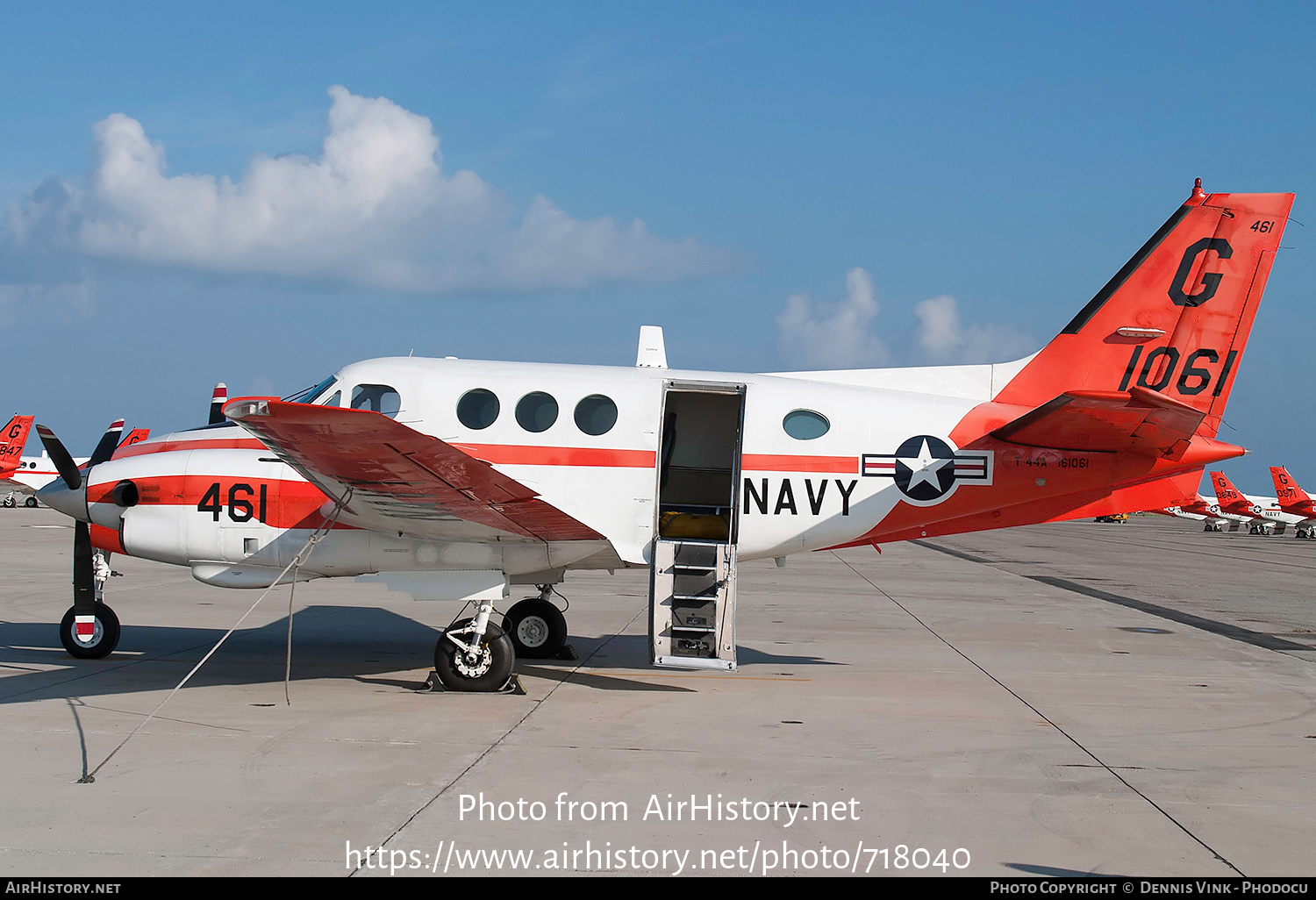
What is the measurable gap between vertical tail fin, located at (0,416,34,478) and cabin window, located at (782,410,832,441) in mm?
51067

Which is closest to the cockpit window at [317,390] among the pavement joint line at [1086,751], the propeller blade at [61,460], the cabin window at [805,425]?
the propeller blade at [61,460]

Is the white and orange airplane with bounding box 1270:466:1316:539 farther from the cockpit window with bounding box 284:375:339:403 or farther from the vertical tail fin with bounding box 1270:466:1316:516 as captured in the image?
the cockpit window with bounding box 284:375:339:403

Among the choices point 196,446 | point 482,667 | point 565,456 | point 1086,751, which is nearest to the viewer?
point 1086,751

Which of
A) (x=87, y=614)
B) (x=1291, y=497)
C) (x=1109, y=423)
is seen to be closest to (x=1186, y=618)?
(x=1109, y=423)

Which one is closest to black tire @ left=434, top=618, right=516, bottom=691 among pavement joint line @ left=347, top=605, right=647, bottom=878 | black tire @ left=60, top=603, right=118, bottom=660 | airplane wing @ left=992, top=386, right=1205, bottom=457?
pavement joint line @ left=347, top=605, right=647, bottom=878

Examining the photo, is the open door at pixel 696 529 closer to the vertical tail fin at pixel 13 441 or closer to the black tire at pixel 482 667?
the black tire at pixel 482 667

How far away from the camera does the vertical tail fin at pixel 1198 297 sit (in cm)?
1091

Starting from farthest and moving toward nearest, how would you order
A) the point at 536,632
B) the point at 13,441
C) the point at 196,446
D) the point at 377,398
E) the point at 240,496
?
the point at 13,441 → the point at 536,632 → the point at 196,446 → the point at 377,398 → the point at 240,496

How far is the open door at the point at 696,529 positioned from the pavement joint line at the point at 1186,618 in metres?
8.51

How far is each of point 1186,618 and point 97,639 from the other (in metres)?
17.1

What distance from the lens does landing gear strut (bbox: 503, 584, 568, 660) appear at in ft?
39.9

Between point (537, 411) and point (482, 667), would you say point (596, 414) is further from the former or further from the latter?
point (482, 667)

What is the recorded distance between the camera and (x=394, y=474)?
854cm

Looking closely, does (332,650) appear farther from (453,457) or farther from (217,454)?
(453,457)
